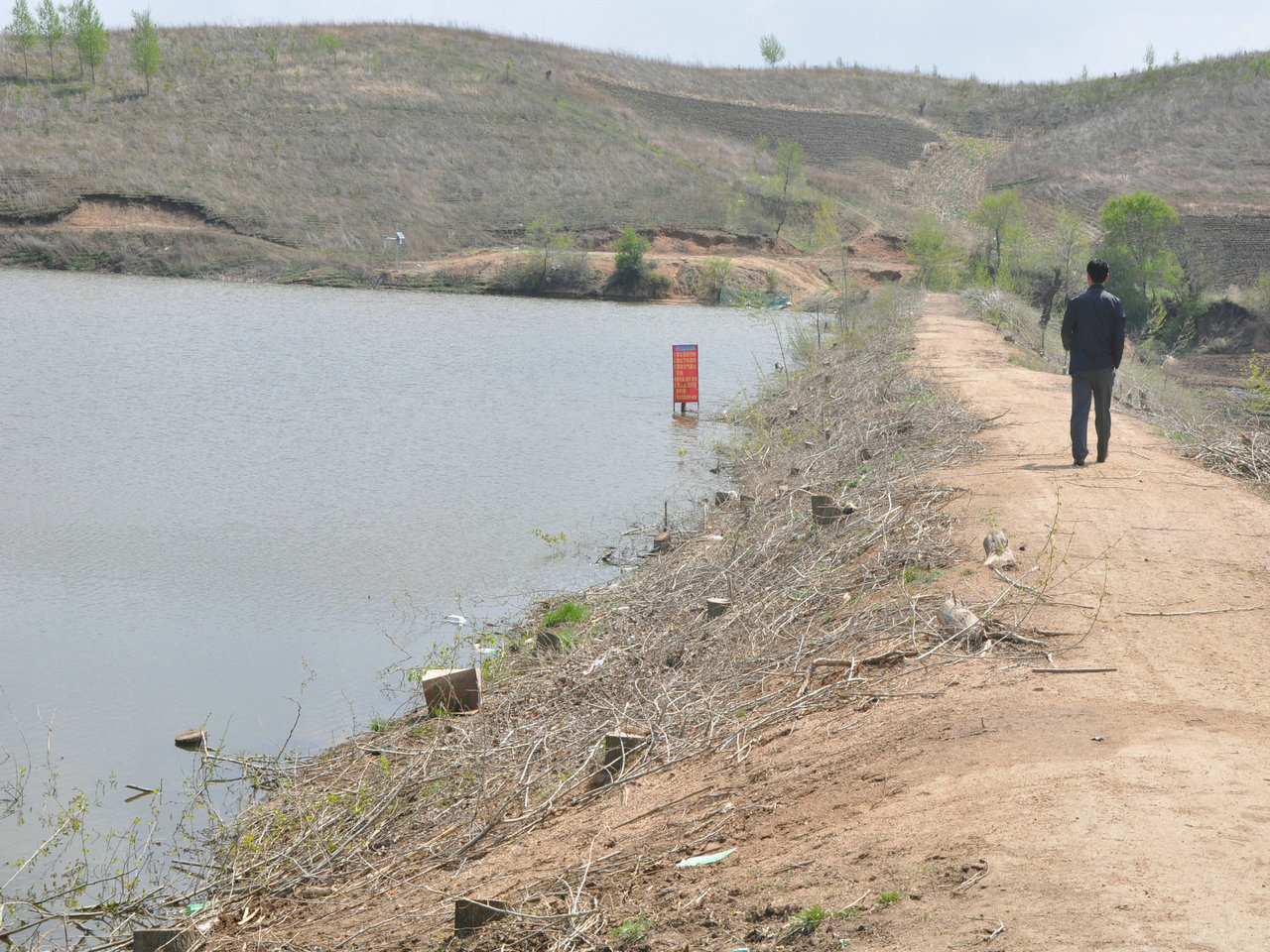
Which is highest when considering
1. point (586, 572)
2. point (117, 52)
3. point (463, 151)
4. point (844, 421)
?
point (117, 52)

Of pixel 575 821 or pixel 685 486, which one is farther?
pixel 685 486

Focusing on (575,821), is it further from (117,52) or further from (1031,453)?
(117,52)

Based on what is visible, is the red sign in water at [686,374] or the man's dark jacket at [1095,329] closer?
the man's dark jacket at [1095,329]

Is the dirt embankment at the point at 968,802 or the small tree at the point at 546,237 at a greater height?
the small tree at the point at 546,237

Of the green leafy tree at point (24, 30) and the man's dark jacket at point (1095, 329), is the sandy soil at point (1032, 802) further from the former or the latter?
the green leafy tree at point (24, 30)

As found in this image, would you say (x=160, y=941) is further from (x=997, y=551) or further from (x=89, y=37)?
(x=89, y=37)

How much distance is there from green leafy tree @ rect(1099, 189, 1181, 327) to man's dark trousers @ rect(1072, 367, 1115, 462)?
35.7 meters

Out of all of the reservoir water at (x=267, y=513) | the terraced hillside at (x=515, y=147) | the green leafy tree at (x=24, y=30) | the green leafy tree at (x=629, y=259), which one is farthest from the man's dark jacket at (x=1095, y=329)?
the green leafy tree at (x=24, y=30)

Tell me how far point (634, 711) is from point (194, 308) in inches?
1296

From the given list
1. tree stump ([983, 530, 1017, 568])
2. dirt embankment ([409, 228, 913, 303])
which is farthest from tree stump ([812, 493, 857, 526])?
dirt embankment ([409, 228, 913, 303])

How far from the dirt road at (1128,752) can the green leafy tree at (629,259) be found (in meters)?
45.3

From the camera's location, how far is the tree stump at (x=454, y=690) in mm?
7871

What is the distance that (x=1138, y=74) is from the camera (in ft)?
304

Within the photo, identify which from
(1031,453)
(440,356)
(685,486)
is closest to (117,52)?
(440,356)
